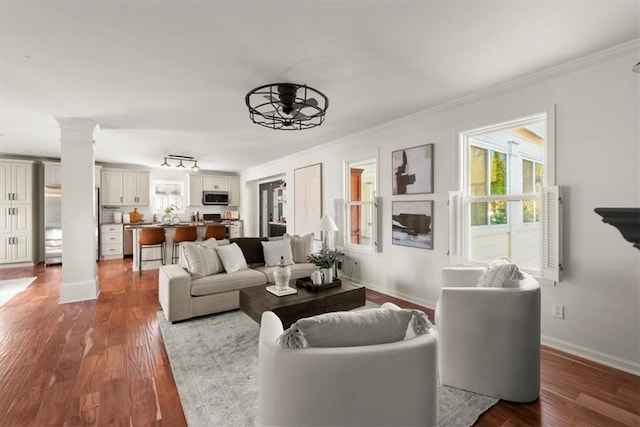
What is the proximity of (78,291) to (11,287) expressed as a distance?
5.74 feet

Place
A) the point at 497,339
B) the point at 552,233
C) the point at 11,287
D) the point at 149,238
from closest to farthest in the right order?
the point at 497,339 < the point at 552,233 < the point at 11,287 < the point at 149,238

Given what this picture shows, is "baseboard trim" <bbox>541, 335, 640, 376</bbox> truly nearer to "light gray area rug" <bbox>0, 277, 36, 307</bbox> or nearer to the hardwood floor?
the hardwood floor

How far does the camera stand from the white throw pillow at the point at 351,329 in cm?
118

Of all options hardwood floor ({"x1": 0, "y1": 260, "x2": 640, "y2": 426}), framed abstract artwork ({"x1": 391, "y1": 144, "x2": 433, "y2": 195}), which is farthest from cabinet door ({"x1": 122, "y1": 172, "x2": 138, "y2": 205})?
framed abstract artwork ({"x1": 391, "y1": 144, "x2": 433, "y2": 195})

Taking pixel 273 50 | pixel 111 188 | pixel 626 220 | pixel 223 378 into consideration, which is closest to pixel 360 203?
pixel 273 50

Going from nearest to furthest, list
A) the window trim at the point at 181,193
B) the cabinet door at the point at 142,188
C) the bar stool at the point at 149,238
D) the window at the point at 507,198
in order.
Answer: the window at the point at 507,198
the bar stool at the point at 149,238
the cabinet door at the point at 142,188
the window trim at the point at 181,193

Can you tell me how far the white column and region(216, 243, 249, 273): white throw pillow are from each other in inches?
74.8

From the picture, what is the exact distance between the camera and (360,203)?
466 centimetres

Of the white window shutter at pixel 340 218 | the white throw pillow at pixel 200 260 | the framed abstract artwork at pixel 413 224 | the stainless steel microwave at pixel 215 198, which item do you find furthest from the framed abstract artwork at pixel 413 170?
the stainless steel microwave at pixel 215 198

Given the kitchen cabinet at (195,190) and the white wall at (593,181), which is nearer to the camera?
the white wall at (593,181)

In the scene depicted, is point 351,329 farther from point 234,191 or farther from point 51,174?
point 234,191

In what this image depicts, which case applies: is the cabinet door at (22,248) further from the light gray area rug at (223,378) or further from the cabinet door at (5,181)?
the light gray area rug at (223,378)

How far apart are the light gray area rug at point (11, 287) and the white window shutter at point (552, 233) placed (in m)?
6.26

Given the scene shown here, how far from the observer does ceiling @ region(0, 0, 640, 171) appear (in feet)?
5.82
